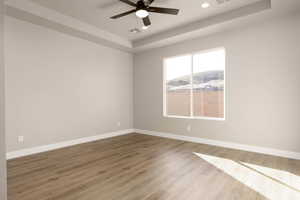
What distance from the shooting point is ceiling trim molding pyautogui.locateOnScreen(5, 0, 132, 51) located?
9.98 ft

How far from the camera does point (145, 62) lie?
18.5 feet

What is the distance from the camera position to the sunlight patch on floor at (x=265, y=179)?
6.59 feet

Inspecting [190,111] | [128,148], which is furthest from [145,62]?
[128,148]

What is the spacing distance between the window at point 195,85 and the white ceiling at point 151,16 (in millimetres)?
676

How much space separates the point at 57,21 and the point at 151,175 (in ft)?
12.1

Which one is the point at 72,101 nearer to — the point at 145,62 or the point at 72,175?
the point at 72,175

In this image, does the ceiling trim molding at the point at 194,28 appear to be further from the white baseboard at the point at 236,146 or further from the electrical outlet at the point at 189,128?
the white baseboard at the point at 236,146

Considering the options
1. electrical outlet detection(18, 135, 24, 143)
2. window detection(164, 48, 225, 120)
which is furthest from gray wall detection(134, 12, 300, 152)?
electrical outlet detection(18, 135, 24, 143)

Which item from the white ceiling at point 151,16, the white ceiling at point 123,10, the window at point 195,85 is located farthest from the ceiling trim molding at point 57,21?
the window at point 195,85

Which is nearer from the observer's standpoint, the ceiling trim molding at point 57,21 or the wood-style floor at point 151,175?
the wood-style floor at point 151,175

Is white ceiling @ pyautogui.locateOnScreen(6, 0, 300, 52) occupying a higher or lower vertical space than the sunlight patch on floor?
higher

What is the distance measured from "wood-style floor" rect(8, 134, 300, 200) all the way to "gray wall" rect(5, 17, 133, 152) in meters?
0.67

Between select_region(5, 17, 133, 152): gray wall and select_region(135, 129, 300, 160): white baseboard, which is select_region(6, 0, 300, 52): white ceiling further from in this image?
select_region(135, 129, 300, 160): white baseboard

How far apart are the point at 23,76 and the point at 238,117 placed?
195 inches
